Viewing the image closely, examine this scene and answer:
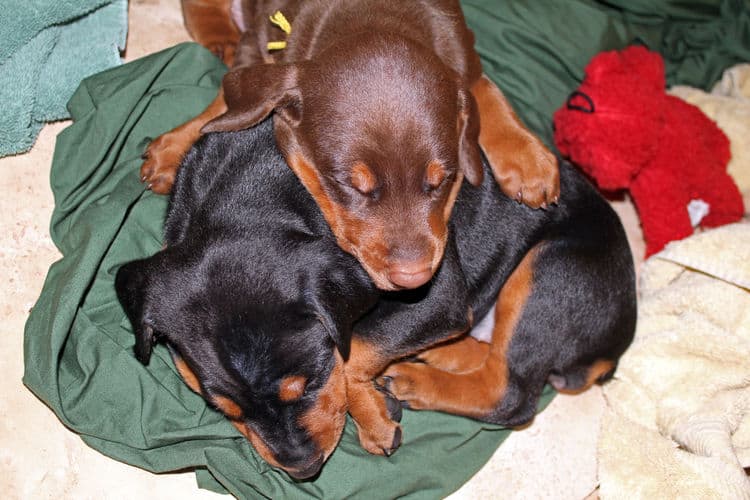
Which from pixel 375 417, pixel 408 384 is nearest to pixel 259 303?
Result: pixel 375 417

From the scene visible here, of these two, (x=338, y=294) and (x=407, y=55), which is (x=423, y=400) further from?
(x=407, y=55)

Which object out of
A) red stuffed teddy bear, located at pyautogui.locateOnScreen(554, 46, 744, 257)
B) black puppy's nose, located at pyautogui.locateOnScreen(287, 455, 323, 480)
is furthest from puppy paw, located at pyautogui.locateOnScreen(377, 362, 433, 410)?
red stuffed teddy bear, located at pyautogui.locateOnScreen(554, 46, 744, 257)

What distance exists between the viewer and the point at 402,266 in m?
2.88

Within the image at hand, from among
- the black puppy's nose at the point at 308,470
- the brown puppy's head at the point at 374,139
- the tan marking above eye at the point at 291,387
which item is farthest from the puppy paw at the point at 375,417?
the brown puppy's head at the point at 374,139

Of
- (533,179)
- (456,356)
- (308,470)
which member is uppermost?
(533,179)

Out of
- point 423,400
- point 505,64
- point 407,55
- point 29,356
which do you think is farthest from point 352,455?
point 505,64

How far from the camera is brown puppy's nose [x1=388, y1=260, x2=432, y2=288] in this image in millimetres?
2867

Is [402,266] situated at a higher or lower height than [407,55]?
lower

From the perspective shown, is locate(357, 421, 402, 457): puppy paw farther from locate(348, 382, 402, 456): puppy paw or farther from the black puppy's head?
the black puppy's head

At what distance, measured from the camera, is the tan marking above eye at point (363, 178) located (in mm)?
2949

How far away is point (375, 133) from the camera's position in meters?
2.95

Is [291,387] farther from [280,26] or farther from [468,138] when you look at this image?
[280,26]

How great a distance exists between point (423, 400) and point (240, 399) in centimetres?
108

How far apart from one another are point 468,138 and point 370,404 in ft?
3.80
